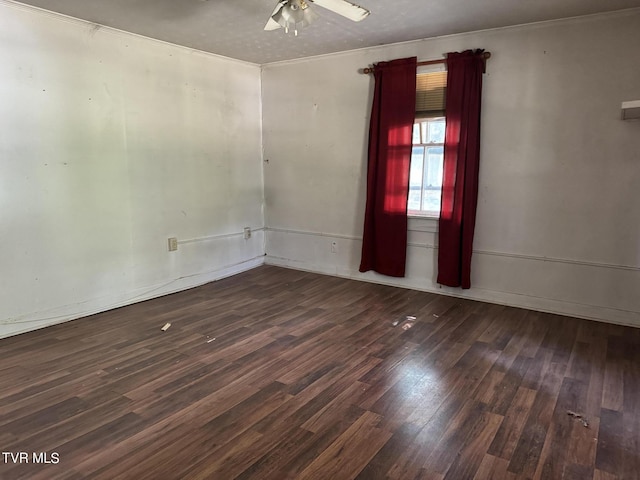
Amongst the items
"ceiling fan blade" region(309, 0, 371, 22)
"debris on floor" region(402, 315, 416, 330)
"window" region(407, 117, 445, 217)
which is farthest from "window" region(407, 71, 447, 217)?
"ceiling fan blade" region(309, 0, 371, 22)

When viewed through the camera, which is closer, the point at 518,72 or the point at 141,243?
the point at 518,72

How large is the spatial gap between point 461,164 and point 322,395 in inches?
103

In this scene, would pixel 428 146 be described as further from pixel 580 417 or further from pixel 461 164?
pixel 580 417

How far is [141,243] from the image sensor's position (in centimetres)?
416

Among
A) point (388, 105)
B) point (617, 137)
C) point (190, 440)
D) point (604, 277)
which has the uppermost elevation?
point (388, 105)

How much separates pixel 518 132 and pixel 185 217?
3436mm

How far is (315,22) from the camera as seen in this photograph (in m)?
3.61

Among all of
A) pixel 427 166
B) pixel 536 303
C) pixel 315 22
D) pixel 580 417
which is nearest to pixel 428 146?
pixel 427 166

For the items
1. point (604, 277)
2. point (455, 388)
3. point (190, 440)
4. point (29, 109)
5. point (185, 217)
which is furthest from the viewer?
point (185, 217)

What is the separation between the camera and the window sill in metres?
4.35

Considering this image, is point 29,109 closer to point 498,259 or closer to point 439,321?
point 439,321

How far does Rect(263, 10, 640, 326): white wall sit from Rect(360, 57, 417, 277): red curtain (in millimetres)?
159

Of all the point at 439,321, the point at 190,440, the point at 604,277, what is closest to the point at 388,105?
the point at 439,321

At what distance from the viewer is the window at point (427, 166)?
4.29 metres
